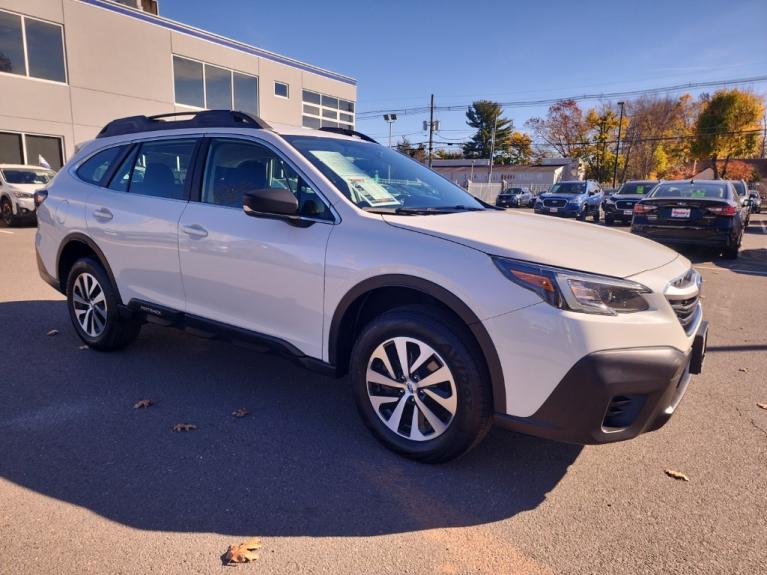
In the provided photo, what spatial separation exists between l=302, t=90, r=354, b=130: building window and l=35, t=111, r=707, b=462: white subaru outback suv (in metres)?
24.9

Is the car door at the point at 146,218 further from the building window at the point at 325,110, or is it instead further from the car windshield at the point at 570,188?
the building window at the point at 325,110

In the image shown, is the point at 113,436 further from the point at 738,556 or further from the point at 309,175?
the point at 738,556

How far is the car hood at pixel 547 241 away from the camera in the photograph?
101 inches

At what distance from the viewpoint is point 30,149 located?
61.0 ft

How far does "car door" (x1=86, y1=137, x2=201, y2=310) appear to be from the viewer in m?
3.86

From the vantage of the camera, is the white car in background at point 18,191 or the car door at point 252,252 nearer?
the car door at point 252,252

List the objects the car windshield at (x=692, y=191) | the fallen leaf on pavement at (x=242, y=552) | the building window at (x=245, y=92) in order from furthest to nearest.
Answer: the building window at (x=245, y=92) → the car windshield at (x=692, y=191) → the fallen leaf on pavement at (x=242, y=552)

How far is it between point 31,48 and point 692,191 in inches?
798

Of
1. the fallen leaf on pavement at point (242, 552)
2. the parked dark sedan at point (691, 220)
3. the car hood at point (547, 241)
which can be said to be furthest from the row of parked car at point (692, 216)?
the fallen leaf on pavement at point (242, 552)

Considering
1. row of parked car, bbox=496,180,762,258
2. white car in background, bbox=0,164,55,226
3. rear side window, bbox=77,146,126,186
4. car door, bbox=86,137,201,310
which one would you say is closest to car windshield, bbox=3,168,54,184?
white car in background, bbox=0,164,55,226

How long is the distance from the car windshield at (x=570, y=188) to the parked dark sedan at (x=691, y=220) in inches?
515

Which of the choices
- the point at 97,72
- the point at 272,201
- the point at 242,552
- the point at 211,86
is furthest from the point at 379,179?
the point at 211,86

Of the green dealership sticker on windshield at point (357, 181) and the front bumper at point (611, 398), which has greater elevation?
the green dealership sticker on windshield at point (357, 181)

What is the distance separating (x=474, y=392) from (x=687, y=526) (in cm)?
112
